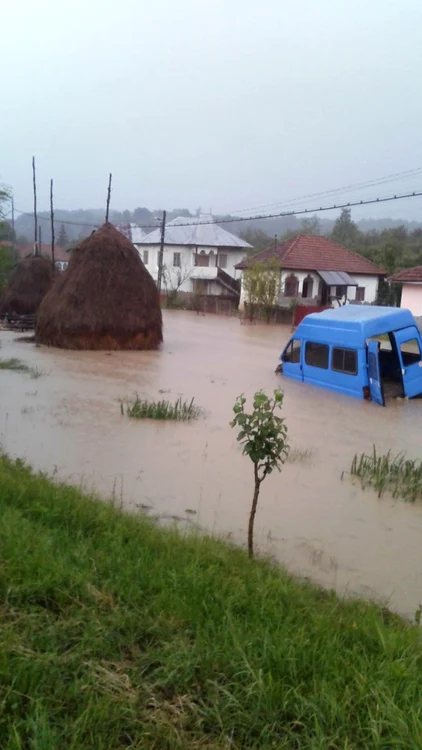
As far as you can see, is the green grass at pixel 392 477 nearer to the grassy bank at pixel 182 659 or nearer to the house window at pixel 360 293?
the grassy bank at pixel 182 659

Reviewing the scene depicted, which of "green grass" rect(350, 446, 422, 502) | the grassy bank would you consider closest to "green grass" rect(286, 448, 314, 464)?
"green grass" rect(350, 446, 422, 502)

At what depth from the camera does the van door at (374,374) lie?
1384 cm

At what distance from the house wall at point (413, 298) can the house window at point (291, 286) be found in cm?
1050

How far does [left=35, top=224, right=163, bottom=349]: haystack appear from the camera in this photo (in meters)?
22.4

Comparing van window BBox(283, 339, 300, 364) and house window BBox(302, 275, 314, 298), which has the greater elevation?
house window BBox(302, 275, 314, 298)

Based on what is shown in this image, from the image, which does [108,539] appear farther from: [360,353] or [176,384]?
[176,384]

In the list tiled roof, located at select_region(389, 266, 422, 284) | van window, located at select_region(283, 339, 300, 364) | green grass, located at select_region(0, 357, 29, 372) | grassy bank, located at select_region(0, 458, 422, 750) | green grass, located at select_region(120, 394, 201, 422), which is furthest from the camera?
tiled roof, located at select_region(389, 266, 422, 284)

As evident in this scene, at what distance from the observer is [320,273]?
3869 cm

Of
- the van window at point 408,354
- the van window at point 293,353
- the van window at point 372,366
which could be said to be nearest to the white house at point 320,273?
the van window at point 293,353

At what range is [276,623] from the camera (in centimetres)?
392

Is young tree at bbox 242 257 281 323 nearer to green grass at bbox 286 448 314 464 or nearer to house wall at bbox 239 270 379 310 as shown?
house wall at bbox 239 270 379 310

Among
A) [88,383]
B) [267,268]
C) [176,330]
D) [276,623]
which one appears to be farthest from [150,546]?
[267,268]

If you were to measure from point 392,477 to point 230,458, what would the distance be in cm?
230

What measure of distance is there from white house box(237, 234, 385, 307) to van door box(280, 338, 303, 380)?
20689 mm
